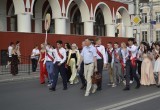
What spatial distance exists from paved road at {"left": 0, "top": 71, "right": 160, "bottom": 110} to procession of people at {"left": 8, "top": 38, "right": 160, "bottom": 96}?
1.52 feet

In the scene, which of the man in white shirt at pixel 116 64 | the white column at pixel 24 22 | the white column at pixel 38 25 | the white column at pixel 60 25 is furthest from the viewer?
the white column at pixel 38 25

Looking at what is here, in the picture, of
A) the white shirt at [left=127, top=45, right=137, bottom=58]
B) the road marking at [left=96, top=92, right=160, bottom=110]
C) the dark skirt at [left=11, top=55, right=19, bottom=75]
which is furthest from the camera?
the dark skirt at [left=11, top=55, right=19, bottom=75]

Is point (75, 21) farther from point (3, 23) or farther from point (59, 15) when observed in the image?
point (3, 23)

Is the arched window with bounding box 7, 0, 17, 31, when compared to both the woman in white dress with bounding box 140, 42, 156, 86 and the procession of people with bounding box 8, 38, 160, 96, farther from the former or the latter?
the woman in white dress with bounding box 140, 42, 156, 86

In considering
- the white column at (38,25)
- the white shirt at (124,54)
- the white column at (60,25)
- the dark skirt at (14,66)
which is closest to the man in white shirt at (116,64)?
the white shirt at (124,54)

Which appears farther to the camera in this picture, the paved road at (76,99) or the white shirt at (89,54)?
the white shirt at (89,54)

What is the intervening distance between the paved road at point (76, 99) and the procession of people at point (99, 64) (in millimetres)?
465

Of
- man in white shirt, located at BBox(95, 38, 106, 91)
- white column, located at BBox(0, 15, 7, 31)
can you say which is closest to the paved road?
man in white shirt, located at BBox(95, 38, 106, 91)

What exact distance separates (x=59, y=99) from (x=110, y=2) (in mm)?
28655

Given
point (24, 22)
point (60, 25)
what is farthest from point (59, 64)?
point (60, 25)

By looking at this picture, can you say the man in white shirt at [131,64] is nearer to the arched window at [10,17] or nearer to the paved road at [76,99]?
the paved road at [76,99]

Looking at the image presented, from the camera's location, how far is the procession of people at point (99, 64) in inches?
482

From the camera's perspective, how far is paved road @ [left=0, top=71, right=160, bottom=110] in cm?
988

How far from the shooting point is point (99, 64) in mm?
13422
